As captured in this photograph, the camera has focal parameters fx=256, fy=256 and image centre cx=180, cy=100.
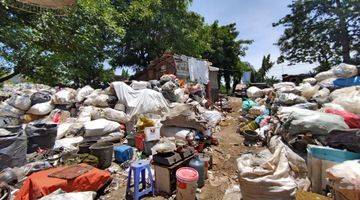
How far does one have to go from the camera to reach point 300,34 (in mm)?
17250

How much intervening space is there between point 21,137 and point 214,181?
10.9 ft

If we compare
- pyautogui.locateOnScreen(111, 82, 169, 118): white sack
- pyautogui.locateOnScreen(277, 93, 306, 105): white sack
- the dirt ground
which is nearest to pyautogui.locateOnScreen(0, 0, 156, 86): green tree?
pyautogui.locateOnScreen(111, 82, 169, 118): white sack

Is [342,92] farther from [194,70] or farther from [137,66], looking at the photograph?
[137,66]

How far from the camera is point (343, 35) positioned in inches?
621

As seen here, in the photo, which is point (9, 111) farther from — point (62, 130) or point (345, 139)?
point (345, 139)

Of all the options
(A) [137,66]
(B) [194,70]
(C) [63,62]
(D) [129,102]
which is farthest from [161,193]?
(A) [137,66]

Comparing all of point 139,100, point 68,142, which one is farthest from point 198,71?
point 68,142

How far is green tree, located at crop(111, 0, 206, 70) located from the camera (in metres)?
15.0

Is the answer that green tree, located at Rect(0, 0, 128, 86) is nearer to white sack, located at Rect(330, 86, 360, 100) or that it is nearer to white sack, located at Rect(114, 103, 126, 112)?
white sack, located at Rect(114, 103, 126, 112)

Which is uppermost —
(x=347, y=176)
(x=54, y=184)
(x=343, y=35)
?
(x=343, y=35)

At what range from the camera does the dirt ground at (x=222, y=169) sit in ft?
12.6

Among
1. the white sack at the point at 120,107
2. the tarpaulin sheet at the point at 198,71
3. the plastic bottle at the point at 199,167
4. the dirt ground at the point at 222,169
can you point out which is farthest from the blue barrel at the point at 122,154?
the tarpaulin sheet at the point at 198,71

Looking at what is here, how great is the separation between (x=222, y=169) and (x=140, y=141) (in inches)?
71.1

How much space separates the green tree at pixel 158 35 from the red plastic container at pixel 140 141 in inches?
397
